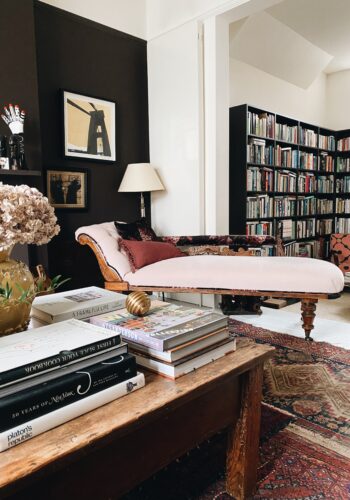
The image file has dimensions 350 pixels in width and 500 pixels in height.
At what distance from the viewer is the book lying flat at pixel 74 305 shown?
3.75 ft

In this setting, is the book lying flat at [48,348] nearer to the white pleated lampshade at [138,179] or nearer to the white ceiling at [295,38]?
the white pleated lampshade at [138,179]

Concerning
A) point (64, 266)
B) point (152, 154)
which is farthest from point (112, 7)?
point (64, 266)

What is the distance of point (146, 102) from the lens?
12.1ft

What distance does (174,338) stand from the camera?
91 centimetres

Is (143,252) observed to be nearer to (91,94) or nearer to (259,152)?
(91,94)

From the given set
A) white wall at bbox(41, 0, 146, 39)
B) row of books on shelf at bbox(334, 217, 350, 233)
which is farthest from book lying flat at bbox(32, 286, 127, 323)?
row of books on shelf at bbox(334, 217, 350, 233)

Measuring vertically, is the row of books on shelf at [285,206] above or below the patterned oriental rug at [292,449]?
above

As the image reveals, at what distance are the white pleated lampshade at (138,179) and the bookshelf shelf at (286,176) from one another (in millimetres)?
1176

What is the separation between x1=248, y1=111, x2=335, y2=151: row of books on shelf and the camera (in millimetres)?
4113

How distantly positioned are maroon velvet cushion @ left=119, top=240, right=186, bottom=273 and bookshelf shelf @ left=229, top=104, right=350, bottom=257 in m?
1.58

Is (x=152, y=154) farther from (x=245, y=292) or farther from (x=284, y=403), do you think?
(x=284, y=403)

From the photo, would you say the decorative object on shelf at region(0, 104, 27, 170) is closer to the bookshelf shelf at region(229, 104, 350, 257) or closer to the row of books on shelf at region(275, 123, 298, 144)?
the bookshelf shelf at region(229, 104, 350, 257)

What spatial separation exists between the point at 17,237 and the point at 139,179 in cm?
235

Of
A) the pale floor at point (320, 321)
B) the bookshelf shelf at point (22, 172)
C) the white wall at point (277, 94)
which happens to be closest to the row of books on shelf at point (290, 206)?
the white wall at point (277, 94)
